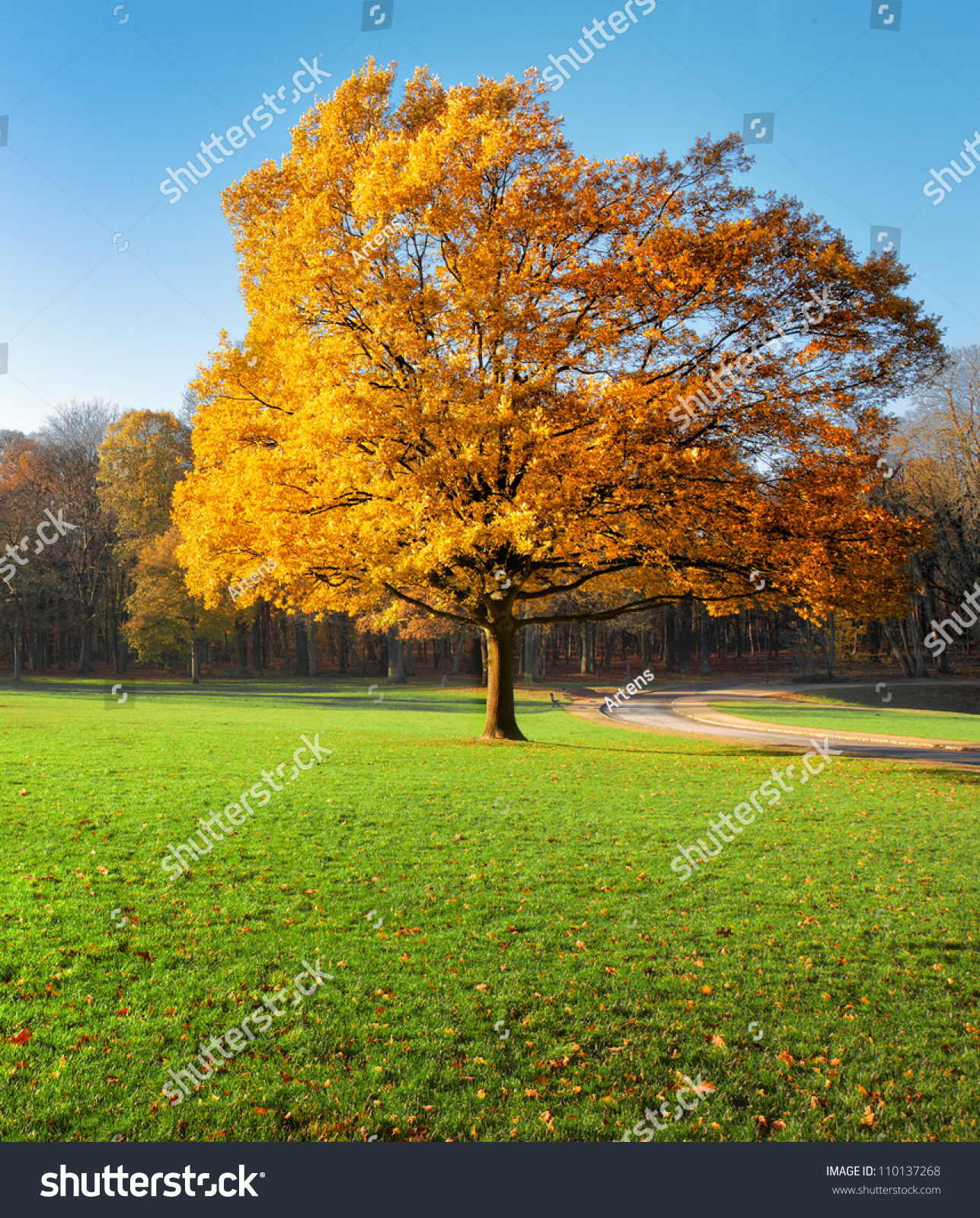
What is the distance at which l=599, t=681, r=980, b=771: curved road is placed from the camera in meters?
18.2

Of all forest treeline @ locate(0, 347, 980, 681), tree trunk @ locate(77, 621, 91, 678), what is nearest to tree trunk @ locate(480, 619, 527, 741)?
forest treeline @ locate(0, 347, 980, 681)

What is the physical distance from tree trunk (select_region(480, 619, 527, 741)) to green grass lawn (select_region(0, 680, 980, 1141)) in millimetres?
6781

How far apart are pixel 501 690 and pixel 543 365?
26.1 ft

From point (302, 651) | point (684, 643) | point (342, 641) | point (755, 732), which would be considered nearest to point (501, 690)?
point (755, 732)

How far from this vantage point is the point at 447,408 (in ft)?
45.0

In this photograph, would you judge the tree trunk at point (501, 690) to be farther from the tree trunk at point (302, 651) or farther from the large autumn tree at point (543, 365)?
the tree trunk at point (302, 651)

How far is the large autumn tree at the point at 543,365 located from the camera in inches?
530

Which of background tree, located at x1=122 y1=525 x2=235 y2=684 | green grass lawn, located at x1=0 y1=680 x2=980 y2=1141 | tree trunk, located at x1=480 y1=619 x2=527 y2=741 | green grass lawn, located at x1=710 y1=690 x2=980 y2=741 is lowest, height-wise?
green grass lawn, located at x1=710 y1=690 x2=980 y2=741

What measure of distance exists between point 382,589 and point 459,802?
7.12m

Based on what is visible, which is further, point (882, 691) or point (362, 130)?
point (882, 691)

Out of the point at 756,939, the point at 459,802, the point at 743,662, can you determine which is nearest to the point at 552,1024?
the point at 756,939

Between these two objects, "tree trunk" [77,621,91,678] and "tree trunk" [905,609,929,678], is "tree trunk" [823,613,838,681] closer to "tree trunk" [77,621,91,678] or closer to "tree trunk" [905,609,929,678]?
"tree trunk" [905,609,929,678]

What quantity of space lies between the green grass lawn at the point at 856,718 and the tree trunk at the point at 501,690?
11.8 meters

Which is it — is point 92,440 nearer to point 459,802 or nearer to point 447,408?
point 447,408
